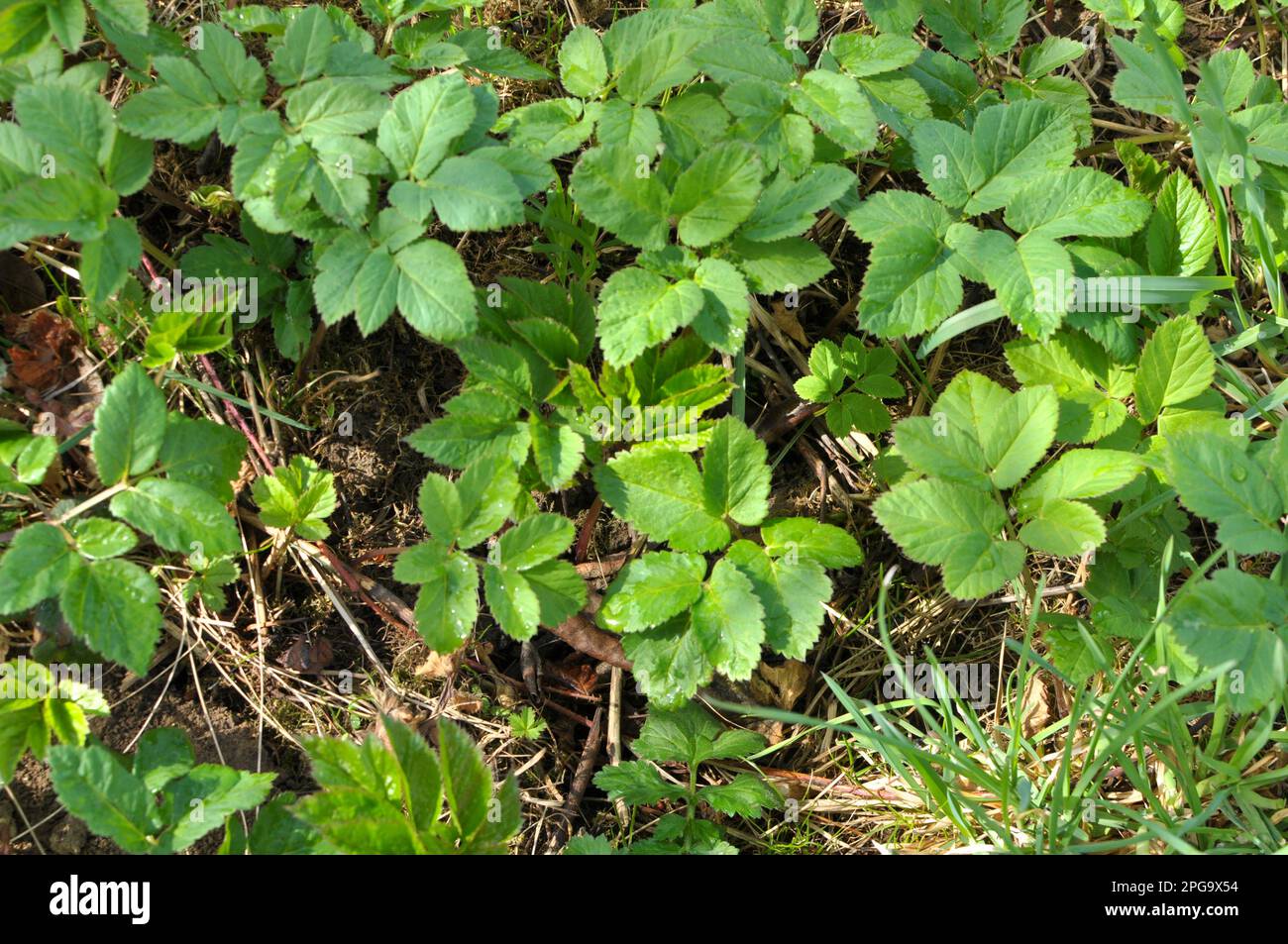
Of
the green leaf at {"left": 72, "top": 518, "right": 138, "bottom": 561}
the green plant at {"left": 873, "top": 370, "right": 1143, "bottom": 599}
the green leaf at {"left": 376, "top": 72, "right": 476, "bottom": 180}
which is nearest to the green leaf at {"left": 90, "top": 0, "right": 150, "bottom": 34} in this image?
the green leaf at {"left": 376, "top": 72, "right": 476, "bottom": 180}

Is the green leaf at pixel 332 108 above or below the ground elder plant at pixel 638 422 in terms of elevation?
above

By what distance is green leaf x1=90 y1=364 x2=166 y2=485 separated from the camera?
2.10 m

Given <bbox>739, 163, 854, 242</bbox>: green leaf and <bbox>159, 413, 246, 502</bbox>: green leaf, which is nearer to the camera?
<bbox>159, 413, 246, 502</bbox>: green leaf

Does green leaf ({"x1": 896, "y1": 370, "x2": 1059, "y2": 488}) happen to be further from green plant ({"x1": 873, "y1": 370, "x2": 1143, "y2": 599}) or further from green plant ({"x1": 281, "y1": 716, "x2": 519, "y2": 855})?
green plant ({"x1": 281, "y1": 716, "x2": 519, "y2": 855})

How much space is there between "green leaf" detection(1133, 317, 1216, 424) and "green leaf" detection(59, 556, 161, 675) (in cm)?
224

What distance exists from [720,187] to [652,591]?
911 millimetres

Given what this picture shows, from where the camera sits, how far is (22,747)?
6.97 ft

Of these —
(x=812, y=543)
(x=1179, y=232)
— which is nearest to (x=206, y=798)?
(x=812, y=543)

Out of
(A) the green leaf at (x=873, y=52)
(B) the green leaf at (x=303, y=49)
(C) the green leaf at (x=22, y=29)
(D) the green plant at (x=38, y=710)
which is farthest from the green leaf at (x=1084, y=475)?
(C) the green leaf at (x=22, y=29)

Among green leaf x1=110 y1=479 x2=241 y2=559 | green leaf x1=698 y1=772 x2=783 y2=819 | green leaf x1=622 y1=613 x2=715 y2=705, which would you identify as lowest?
green leaf x1=698 y1=772 x2=783 y2=819

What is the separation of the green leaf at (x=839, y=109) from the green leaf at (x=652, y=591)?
1.03 m

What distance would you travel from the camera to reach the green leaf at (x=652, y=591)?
2.26m

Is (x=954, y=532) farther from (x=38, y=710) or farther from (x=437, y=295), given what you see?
(x=38, y=710)

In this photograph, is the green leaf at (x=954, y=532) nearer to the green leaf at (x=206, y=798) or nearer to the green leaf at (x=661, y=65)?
the green leaf at (x=661, y=65)
